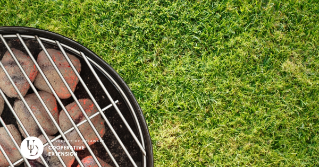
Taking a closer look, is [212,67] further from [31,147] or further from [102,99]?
[31,147]

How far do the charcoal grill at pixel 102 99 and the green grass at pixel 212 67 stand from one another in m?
0.73

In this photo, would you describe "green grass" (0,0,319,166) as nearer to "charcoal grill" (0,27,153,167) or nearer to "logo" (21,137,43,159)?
"charcoal grill" (0,27,153,167)

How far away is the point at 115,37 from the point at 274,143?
5.99ft

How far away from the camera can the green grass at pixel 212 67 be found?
7.21ft

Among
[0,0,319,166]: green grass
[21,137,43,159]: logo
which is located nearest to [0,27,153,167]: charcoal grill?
[21,137,43,159]: logo

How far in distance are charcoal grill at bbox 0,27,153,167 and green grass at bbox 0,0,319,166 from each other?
0.73 metres

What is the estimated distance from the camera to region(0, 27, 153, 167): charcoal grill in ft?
4.66

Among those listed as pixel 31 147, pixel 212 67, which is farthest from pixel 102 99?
pixel 212 67

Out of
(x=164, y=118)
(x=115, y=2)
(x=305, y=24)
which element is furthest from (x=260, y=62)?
(x=115, y=2)

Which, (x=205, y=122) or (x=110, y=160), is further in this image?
(x=205, y=122)

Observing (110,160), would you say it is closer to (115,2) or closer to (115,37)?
(115,37)

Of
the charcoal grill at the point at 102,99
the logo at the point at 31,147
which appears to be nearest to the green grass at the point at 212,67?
the charcoal grill at the point at 102,99

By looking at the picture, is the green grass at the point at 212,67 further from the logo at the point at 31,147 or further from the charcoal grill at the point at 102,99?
the logo at the point at 31,147

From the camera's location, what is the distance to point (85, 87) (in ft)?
4.73
